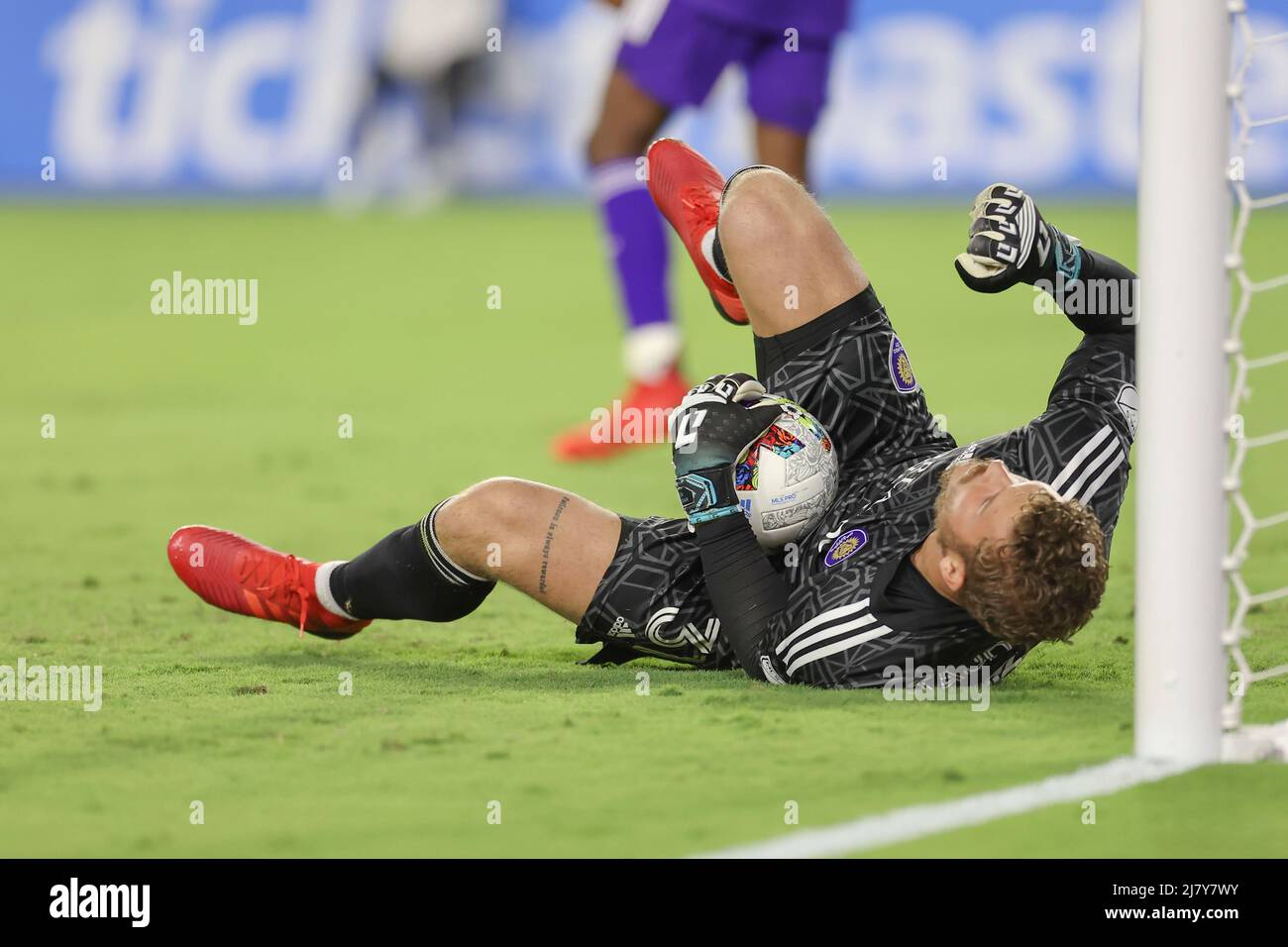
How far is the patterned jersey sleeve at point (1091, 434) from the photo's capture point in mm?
3266

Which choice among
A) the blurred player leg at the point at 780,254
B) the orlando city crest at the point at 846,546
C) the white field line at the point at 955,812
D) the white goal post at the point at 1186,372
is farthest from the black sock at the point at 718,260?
the white field line at the point at 955,812

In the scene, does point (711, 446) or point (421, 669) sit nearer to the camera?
point (711, 446)

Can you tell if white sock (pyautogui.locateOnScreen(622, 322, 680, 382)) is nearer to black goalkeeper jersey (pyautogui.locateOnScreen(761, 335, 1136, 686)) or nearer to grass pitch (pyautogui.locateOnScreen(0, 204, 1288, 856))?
grass pitch (pyautogui.locateOnScreen(0, 204, 1288, 856))

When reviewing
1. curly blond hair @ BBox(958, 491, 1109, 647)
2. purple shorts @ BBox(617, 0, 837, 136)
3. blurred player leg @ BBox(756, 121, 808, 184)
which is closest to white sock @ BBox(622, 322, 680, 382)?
blurred player leg @ BBox(756, 121, 808, 184)

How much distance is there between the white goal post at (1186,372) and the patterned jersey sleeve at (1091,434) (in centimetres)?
49

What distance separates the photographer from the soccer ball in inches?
130

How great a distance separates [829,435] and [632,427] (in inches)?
121

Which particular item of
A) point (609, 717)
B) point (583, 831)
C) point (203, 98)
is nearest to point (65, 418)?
point (609, 717)

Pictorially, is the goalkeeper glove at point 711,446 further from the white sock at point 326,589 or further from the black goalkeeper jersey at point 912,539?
the white sock at point 326,589

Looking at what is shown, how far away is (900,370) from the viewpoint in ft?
11.6

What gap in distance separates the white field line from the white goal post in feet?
0.26

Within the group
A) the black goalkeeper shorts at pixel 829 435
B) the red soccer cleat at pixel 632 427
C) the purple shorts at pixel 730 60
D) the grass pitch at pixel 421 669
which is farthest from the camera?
the red soccer cleat at pixel 632 427

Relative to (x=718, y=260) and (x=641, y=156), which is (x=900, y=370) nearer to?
(x=718, y=260)

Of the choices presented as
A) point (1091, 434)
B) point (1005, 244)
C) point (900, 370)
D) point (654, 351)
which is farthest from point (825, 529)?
point (654, 351)
